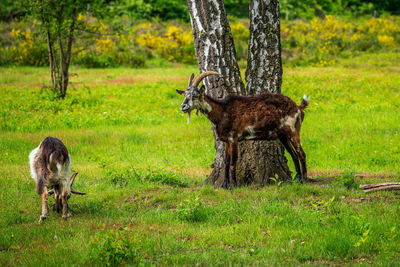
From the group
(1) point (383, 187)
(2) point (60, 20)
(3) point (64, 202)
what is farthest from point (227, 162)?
(2) point (60, 20)

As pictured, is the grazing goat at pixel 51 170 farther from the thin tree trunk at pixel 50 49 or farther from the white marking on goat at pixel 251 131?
the thin tree trunk at pixel 50 49

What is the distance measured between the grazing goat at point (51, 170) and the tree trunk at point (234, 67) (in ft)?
10.0

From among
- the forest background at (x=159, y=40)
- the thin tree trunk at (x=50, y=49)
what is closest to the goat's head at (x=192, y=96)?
the thin tree trunk at (x=50, y=49)

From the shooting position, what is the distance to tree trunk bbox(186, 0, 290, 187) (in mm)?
9211

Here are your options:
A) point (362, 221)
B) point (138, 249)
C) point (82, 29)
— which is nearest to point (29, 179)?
point (138, 249)

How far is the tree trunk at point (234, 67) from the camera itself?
921 cm

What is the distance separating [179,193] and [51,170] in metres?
2.36

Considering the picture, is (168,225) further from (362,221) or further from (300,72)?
(300,72)

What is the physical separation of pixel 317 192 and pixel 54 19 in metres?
15.5

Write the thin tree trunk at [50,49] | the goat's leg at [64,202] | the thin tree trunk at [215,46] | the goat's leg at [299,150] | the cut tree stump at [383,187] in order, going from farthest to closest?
1. the thin tree trunk at [50,49]
2. the thin tree trunk at [215,46]
3. the goat's leg at [299,150]
4. the cut tree stump at [383,187]
5. the goat's leg at [64,202]

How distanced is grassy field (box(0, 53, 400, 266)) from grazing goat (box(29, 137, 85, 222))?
13.4 inches

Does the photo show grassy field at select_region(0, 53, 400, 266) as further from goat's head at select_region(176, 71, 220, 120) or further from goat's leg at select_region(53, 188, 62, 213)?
goat's head at select_region(176, 71, 220, 120)

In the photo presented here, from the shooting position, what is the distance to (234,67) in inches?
368

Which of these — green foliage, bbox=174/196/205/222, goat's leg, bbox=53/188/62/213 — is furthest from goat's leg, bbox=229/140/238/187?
goat's leg, bbox=53/188/62/213
